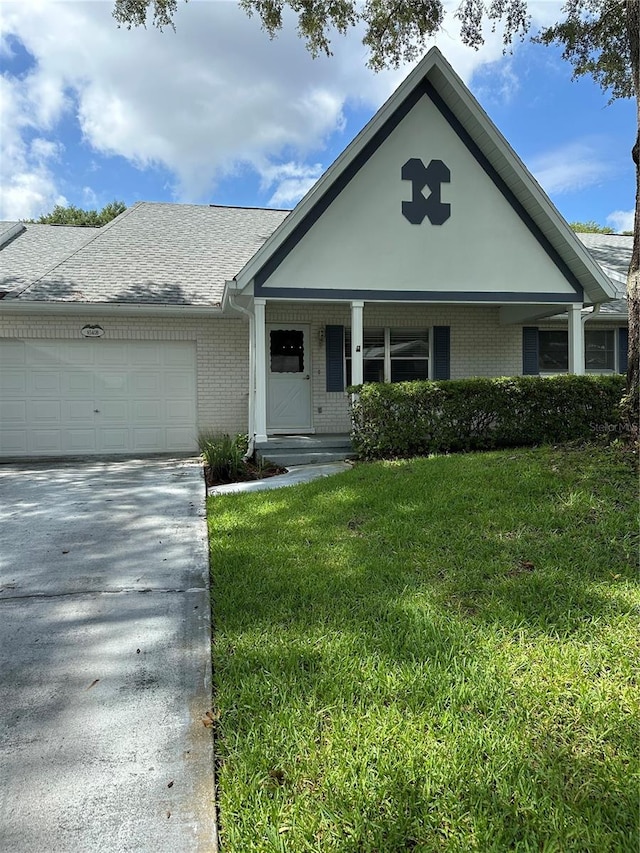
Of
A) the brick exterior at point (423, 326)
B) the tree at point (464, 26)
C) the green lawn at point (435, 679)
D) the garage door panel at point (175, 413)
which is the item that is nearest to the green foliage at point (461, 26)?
the tree at point (464, 26)

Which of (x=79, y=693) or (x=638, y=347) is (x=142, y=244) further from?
(x=79, y=693)

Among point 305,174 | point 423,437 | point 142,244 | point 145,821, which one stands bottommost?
point 145,821

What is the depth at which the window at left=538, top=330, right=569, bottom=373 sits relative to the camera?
13.1 meters

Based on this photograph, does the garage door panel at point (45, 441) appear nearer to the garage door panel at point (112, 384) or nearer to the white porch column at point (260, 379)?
the garage door panel at point (112, 384)

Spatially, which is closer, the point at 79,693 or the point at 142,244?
the point at 79,693

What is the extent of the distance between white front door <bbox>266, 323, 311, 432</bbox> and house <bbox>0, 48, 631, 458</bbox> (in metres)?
0.03

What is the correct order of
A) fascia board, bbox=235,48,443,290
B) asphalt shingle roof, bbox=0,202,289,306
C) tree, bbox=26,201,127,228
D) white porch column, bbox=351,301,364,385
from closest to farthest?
fascia board, bbox=235,48,443,290 → white porch column, bbox=351,301,364,385 → asphalt shingle roof, bbox=0,202,289,306 → tree, bbox=26,201,127,228

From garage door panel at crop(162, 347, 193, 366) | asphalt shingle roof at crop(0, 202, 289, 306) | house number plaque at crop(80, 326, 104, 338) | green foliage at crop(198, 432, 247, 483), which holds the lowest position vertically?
green foliage at crop(198, 432, 247, 483)

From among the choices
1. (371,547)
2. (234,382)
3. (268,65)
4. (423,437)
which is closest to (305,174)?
(268,65)

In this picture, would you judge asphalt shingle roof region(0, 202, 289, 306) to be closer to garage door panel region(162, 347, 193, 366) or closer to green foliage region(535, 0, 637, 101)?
garage door panel region(162, 347, 193, 366)

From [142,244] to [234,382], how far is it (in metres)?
3.93

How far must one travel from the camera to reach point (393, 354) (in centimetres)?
1234

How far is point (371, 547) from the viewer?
4.41 meters

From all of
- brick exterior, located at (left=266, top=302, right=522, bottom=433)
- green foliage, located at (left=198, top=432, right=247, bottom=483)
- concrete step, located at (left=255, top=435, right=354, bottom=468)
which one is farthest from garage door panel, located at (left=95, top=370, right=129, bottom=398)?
green foliage, located at (left=198, top=432, right=247, bottom=483)
